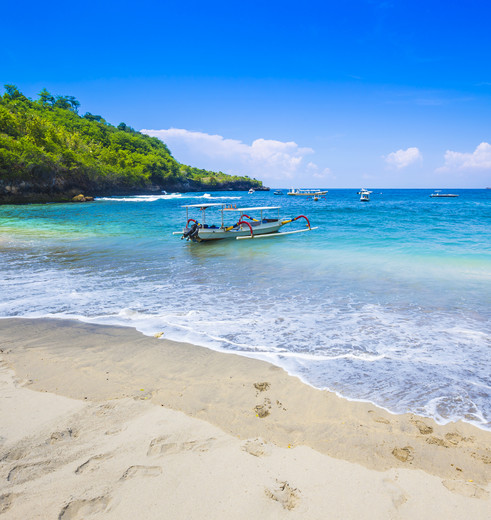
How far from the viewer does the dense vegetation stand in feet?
194

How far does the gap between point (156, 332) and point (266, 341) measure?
247cm

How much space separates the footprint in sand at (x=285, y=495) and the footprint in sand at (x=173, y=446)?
91cm

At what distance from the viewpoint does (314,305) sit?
9.30 meters

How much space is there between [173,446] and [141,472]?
46 centimetres

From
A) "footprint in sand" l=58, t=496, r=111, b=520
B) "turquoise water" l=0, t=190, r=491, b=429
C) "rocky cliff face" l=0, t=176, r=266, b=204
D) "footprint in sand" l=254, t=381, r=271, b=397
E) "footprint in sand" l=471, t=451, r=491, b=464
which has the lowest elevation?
"turquoise water" l=0, t=190, r=491, b=429

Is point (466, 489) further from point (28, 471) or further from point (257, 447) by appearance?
point (28, 471)

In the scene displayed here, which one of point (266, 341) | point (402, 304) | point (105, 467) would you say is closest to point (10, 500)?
point (105, 467)

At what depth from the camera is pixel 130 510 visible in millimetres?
2846

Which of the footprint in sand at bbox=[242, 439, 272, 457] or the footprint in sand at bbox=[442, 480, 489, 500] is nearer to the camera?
the footprint in sand at bbox=[442, 480, 489, 500]

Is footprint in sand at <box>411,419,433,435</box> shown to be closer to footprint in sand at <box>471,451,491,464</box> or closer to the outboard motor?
footprint in sand at <box>471,451,491,464</box>

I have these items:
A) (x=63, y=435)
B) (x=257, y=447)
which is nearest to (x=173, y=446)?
(x=257, y=447)

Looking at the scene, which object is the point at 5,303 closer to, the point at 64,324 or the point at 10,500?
the point at 64,324

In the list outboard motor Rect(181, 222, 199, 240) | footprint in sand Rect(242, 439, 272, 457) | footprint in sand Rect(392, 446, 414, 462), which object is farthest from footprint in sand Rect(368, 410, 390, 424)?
outboard motor Rect(181, 222, 199, 240)

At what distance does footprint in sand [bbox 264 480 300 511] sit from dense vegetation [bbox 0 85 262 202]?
67.8 meters
